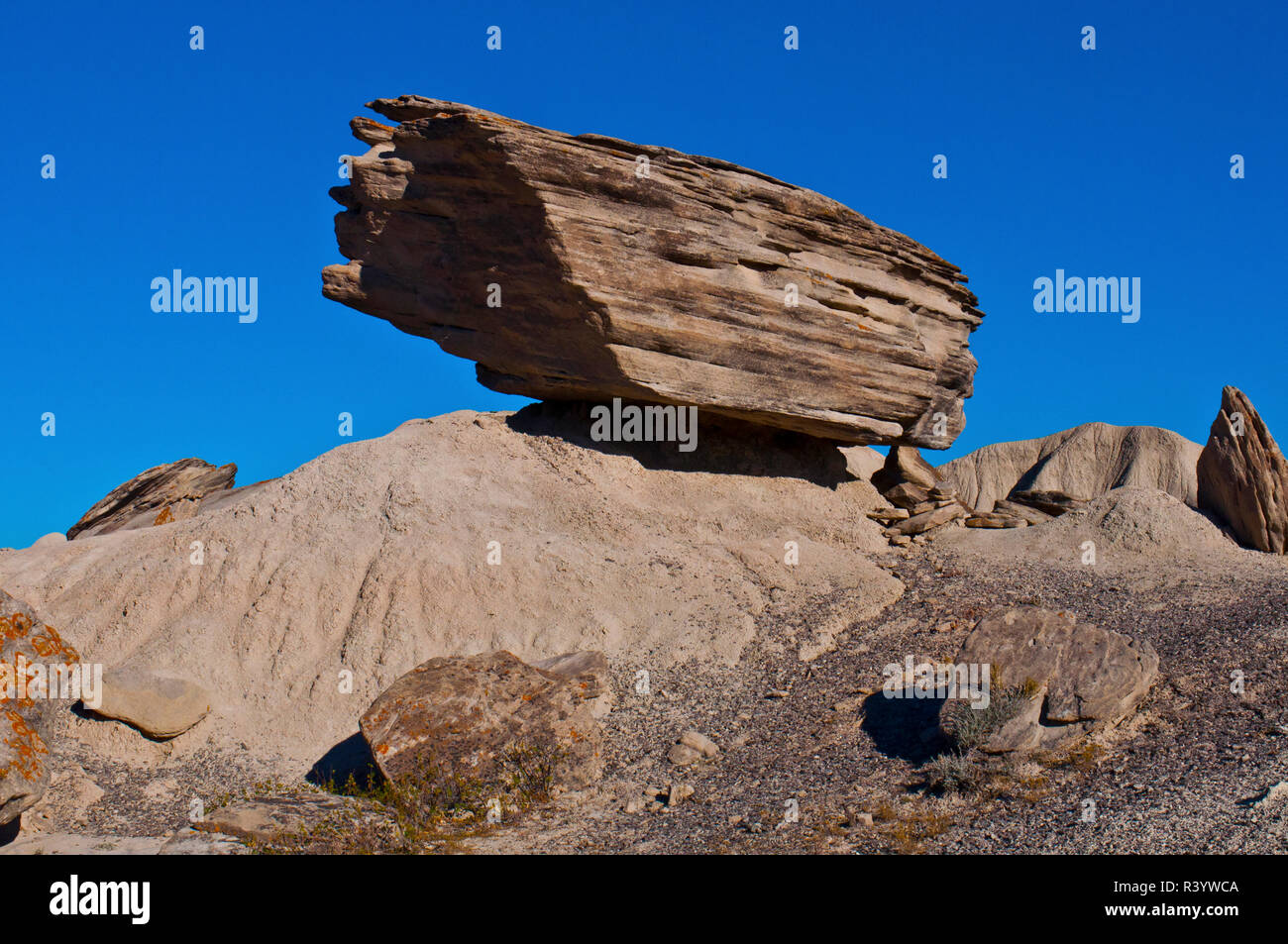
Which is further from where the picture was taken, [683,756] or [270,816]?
[683,756]

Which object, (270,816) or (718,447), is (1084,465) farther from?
(270,816)

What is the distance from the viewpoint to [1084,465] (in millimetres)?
43156

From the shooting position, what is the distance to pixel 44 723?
33.5 ft

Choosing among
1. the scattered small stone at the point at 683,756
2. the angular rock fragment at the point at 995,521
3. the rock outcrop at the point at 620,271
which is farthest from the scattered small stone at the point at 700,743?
the angular rock fragment at the point at 995,521

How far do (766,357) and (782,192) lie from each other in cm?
285

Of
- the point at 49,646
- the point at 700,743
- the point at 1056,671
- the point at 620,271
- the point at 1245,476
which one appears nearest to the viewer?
the point at 1056,671

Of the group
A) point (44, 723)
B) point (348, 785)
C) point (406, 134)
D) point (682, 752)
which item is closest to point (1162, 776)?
point (682, 752)

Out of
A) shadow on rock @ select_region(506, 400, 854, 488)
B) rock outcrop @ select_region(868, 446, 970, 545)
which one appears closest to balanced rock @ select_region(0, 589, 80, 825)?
shadow on rock @ select_region(506, 400, 854, 488)

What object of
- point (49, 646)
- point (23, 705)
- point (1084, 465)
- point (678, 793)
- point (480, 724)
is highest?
point (1084, 465)

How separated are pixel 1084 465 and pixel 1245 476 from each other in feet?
89.4

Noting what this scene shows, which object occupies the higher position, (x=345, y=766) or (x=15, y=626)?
(x=15, y=626)

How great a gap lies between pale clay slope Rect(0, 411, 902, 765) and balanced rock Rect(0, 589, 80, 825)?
256 cm

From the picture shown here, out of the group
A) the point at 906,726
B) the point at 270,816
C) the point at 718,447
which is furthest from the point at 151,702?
the point at 718,447

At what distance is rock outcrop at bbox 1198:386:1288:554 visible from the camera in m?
16.9
